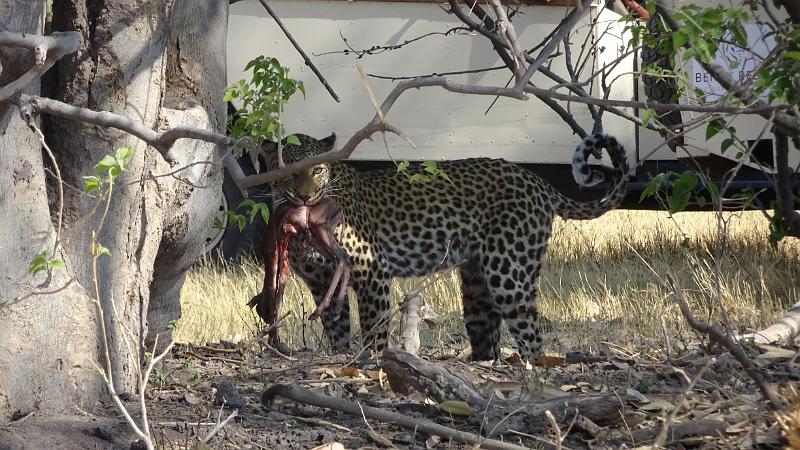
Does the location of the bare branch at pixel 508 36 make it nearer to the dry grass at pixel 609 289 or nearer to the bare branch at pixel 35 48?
the bare branch at pixel 35 48

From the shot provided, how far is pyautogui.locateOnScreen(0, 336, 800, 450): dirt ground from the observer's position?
3.56 meters

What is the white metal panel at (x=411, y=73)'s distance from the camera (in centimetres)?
921

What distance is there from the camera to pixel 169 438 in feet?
11.9

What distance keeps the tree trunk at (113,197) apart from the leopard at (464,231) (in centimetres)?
184

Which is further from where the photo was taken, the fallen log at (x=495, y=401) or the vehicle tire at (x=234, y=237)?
the vehicle tire at (x=234, y=237)

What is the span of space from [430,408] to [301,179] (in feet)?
9.20

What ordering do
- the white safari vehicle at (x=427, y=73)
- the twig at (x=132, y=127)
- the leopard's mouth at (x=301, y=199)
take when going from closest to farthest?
the twig at (x=132, y=127), the leopard's mouth at (x=301, y=199), the white safari vehicle at (x=427, y=73)

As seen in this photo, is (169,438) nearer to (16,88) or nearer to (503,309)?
(16,88)

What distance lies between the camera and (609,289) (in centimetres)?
834

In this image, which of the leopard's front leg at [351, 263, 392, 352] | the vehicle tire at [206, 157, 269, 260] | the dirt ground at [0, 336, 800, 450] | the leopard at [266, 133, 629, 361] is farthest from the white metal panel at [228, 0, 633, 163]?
the dirt ground at [0, 336, 800, 450]

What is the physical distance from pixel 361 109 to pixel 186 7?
4556 millimetres

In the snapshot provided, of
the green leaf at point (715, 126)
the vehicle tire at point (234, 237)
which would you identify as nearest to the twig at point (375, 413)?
the green leaf at point (715, 126)

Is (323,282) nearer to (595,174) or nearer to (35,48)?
(595,174)

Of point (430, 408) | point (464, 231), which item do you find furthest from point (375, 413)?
point (464, 231)
